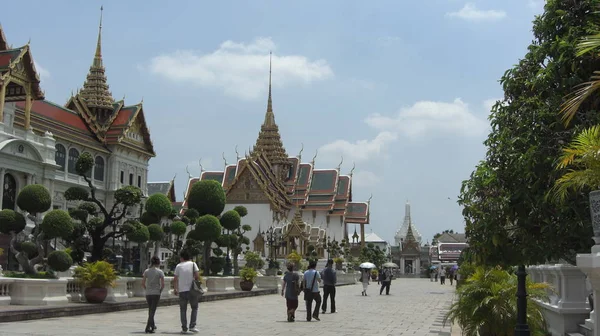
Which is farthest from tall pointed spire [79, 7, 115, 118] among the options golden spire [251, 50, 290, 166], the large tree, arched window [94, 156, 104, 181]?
the large tree

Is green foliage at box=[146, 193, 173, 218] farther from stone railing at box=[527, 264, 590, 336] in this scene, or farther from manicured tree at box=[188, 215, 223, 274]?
stone railing at box=[527, 264, 590, 336]

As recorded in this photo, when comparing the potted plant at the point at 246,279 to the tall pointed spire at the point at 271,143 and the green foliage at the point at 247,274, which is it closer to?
the green foliage at the point at 247,274

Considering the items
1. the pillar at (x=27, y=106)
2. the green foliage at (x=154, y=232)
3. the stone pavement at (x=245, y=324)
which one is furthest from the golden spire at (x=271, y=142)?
the stone pavement at (x=245, y=324)

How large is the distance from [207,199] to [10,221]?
1138cm

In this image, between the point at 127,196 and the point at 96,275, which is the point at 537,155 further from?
the point at 127,196

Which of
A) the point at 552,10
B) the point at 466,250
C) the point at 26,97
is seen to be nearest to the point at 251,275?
the point at 466,250

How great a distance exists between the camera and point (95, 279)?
16484 millimetres

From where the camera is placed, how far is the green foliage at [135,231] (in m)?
19.1

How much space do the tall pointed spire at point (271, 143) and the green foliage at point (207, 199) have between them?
5144cm

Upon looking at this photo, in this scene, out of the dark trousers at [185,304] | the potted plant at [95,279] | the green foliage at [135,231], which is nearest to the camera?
the dark trousers at [185,304]

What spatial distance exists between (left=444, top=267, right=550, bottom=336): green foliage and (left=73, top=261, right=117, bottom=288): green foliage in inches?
365

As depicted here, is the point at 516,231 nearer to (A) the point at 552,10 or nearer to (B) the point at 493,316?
(B) the point at 493,316

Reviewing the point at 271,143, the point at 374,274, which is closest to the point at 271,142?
the point at 271,143

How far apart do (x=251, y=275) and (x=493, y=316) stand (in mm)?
19119
